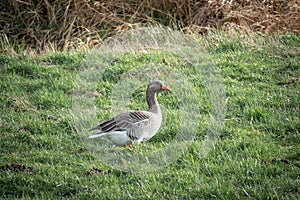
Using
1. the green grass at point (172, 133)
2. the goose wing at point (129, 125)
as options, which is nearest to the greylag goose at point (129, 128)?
the goose wing at point (129, 125)

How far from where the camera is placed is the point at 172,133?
721 cm

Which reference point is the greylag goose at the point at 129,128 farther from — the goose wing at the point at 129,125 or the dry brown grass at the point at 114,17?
the dry brown grass at the point at 114,17

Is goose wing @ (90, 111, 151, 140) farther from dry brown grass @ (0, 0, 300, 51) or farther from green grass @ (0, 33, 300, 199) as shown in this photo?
dry brown grass @ (0, 0, 300, 51)

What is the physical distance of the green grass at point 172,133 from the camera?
580 centimetres

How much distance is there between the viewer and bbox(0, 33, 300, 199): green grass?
5.80 meters

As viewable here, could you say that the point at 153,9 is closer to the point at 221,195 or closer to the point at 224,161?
the point at 224,161

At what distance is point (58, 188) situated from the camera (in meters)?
5.96

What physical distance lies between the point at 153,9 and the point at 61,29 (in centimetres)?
181

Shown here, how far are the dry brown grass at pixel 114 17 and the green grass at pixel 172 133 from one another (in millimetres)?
769

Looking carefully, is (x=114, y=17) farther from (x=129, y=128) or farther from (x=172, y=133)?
(x=129, y=128)

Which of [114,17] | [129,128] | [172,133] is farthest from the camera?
[114,17]

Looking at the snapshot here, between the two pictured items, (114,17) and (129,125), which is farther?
(114,17)

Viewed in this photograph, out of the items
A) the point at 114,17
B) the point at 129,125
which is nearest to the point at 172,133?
the point at 129,125

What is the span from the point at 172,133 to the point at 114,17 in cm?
469
